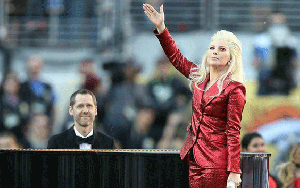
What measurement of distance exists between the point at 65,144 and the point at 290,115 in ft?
16.8

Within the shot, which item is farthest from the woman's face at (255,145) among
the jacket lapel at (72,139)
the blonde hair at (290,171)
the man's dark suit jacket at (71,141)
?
the jacket lapel at (72,139)

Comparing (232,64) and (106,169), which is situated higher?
(232,64)

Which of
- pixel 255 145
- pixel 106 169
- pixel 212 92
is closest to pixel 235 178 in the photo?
pixel 212 92

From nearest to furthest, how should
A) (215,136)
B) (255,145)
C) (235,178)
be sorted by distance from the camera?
(235,178) < (215,136) < (255,145)

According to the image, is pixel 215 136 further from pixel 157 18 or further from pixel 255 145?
pixel 255 145

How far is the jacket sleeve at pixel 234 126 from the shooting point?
4234 millimetres

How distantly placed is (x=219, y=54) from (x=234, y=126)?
45 cm

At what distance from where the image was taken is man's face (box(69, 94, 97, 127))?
5383mm

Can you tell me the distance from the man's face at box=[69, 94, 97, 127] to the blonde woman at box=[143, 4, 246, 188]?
1.10 meters

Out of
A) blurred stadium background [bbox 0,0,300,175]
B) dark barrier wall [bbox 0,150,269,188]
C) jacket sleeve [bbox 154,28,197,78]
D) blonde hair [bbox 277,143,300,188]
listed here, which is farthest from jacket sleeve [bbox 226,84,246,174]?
blurred stadium background [bbox 0,0,300,175]

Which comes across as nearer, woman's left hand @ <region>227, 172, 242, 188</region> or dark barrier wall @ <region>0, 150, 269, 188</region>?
woman's left hand @ <region>227, 172, 242, 188</region>

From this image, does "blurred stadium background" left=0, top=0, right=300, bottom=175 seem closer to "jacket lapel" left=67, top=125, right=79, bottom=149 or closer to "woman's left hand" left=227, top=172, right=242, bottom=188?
"jacket lapel" left=67, top=125, right=79, bottom=149

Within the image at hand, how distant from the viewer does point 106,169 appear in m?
4.58

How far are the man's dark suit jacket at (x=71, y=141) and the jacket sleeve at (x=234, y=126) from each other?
1.27 meters
